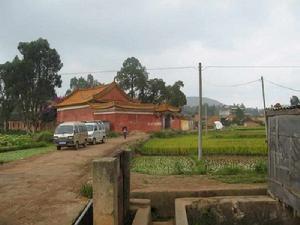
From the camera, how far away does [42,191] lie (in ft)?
42.0

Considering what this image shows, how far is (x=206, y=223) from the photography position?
11.8 meters

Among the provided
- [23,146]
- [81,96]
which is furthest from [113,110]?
[23,146]

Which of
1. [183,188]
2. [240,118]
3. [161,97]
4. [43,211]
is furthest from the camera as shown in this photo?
[240,118]

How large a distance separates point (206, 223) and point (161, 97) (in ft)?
198

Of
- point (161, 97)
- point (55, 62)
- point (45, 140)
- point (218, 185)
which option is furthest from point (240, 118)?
point (218, 185)

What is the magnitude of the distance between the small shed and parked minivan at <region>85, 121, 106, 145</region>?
2303 cm

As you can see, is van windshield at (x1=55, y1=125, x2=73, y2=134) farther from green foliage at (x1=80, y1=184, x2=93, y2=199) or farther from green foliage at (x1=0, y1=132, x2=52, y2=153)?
green foliage at (x1=80, y1=184, x2=93, y2=199)

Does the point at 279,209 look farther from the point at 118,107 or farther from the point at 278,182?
the point at 118,107

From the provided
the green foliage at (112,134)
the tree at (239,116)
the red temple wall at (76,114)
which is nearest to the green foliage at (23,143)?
the green foliage at (112,134)

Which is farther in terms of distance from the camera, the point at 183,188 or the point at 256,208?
the point at 183,188

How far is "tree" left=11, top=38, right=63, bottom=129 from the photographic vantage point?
183ft

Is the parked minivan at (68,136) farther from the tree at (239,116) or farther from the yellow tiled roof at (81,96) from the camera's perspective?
the tree at (239,116)

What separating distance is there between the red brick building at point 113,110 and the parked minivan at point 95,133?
1313 cm

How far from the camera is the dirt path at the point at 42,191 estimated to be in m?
9.64
